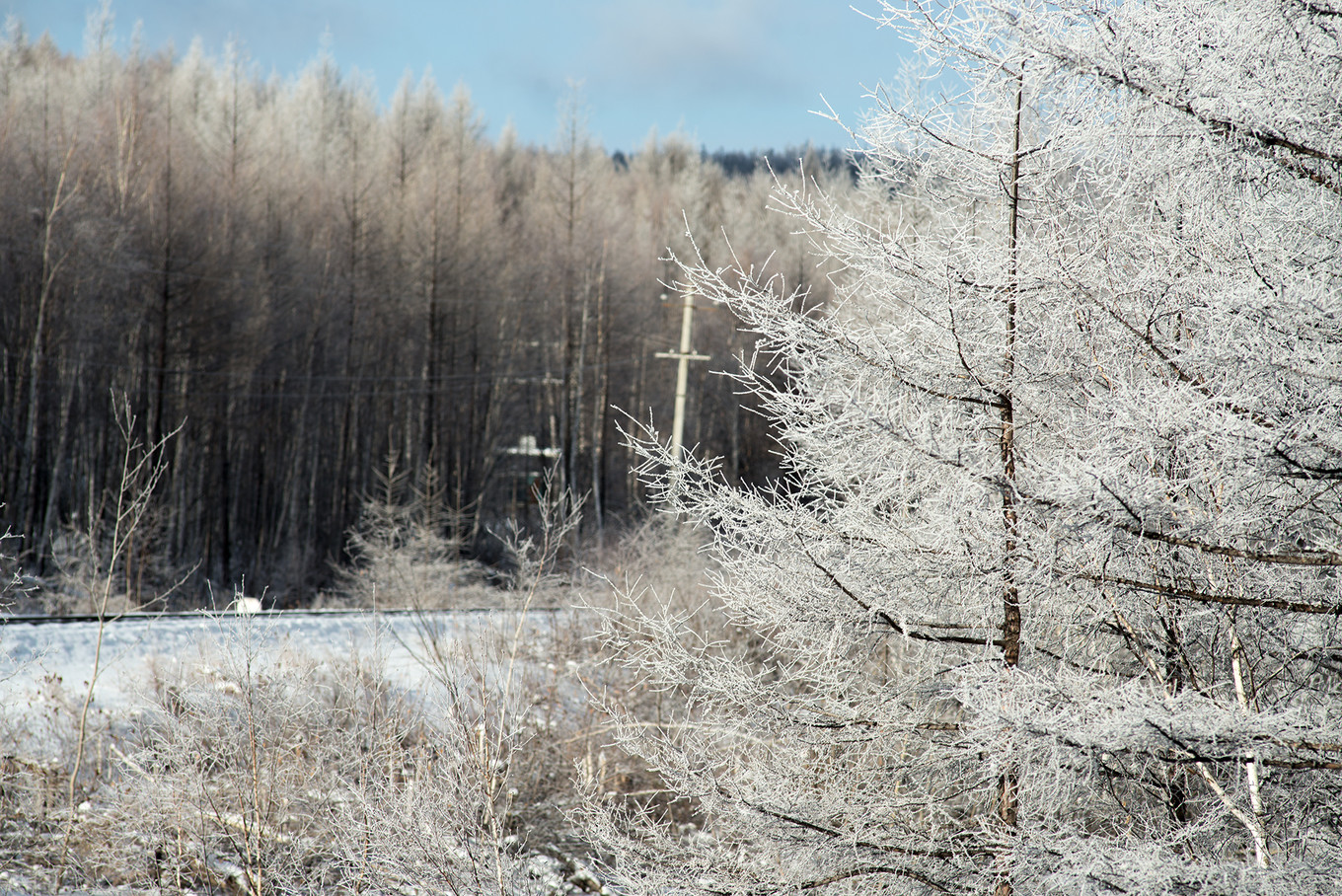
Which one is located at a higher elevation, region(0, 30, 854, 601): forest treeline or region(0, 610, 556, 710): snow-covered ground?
region(0, 30, 854, 601): forest treeline

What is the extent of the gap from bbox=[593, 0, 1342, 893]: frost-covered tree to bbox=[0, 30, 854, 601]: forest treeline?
11855mm

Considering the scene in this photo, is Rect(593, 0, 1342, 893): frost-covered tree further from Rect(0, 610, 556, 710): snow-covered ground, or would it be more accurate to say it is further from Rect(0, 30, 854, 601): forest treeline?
Rect(0, 30, 854, 601): forest treeline

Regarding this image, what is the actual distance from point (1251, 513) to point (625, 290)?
3072 cm

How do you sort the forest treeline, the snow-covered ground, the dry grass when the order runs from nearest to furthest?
the dry grass, the snow-covered ground, the forest treeline

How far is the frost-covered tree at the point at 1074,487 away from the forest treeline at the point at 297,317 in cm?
1186

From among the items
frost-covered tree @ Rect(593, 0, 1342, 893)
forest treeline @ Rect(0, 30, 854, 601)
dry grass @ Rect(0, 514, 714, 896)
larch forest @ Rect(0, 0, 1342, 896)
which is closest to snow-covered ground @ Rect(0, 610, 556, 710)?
dry grass @ Rect(0, 514, 714, 896)

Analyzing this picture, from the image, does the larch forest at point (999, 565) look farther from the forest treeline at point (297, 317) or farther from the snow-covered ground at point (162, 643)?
the forest treeline at point (297, 317)

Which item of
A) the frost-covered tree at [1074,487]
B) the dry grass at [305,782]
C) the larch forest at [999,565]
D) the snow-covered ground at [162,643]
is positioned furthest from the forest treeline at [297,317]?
the frost-covered tree at [1074,487]

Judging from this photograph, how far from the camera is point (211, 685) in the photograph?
8141mm

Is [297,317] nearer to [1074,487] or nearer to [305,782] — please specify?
[305,782]

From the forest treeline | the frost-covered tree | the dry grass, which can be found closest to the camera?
the frost-covered tree

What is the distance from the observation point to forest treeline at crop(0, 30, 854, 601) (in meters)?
21.1

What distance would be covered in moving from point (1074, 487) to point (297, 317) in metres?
27.7

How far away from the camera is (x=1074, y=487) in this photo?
9.38 feet
